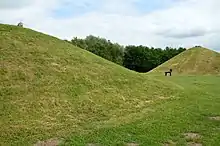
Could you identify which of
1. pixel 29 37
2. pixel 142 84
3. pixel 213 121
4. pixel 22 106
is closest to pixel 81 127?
pixel 22 106

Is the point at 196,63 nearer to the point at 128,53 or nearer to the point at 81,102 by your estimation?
the point at 128,53

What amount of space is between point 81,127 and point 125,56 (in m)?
68.4

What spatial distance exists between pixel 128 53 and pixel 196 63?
81.3 ft

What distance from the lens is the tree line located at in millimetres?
72438

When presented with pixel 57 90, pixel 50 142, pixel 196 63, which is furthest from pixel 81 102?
pixel 196 63

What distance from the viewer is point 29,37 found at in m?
18.8

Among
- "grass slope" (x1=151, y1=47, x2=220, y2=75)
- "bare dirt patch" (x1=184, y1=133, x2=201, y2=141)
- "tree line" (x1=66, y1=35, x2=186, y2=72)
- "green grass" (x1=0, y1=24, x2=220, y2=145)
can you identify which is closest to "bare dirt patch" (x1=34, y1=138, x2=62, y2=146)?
"green grass" (x1=0, y1=24, x2=220, y2=145)

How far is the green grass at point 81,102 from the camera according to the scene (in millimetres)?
10195

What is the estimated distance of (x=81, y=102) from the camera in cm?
1339

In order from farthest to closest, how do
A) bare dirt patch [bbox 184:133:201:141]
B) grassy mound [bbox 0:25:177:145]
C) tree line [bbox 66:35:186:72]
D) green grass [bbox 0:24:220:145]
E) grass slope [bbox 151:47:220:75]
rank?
1. tree line [bbox 66:35:186:72]
2. grass slope [bbox 151:47:220:75]
3. grassy mound [bbox 0:25:177:145]
4. green grass [bbox 0:24:220:145]
5. bare dirt patch [bbox 184:133:201:141]

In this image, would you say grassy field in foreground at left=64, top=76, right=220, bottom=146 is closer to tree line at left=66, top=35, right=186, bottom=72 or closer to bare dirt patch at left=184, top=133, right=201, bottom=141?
bare dirt patch at left=184, top=133, right=201, bottom=141

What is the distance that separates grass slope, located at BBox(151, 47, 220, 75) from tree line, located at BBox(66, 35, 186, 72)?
48.8ft

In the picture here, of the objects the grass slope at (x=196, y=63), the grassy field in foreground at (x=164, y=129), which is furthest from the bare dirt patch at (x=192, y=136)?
the grass slope at (x=196, y=63)

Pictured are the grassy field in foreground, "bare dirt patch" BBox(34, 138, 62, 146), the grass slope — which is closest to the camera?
"bare dirt patch" BBox(34, 138, 62, 146)
